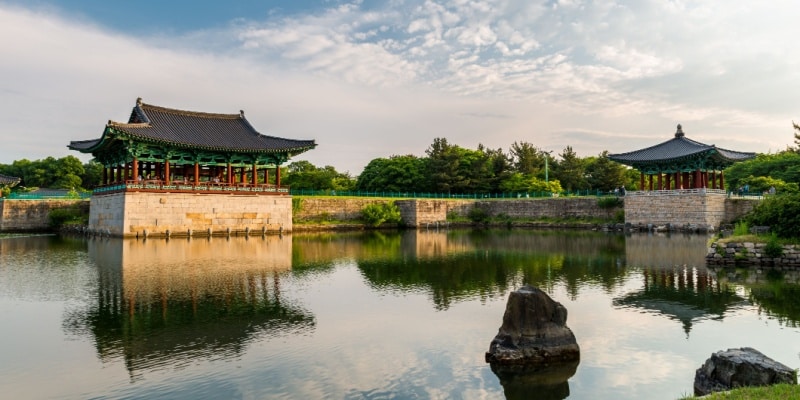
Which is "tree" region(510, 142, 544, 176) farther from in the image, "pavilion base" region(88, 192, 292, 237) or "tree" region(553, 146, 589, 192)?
"pavilion base" region(88, 192, 292, 237)

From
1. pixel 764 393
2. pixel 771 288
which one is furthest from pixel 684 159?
pixel 764 393

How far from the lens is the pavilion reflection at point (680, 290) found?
43.3 ft

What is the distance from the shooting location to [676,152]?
44.2 m

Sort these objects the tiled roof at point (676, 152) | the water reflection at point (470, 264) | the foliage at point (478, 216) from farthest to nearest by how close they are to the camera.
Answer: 1. the foliage at point (478, 216)
2. the tiled roof at point (676, 152)
3. the water reflection at point (470, 264)

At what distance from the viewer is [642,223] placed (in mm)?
44438

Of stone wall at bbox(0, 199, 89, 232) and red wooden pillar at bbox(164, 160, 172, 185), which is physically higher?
red wooden pillar at bbox(164, 160, 172, 185)

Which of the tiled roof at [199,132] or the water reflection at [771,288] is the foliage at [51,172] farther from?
the water reflection at [771,288]

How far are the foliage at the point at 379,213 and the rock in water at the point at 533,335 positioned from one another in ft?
132

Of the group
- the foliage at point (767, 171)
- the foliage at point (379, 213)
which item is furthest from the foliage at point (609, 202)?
the foliage at point (379, 213)

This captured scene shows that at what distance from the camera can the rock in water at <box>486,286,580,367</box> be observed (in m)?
9.35

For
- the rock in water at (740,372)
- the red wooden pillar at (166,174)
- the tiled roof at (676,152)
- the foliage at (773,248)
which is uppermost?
the tiled roof at (676,152)

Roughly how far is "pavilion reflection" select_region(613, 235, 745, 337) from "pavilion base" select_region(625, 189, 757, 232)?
1735 cm

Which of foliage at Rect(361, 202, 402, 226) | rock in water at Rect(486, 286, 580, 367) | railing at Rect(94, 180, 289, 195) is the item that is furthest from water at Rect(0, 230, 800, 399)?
foliage at Rect(361, 202, 402, 226)

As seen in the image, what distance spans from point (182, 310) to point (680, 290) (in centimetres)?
1426
